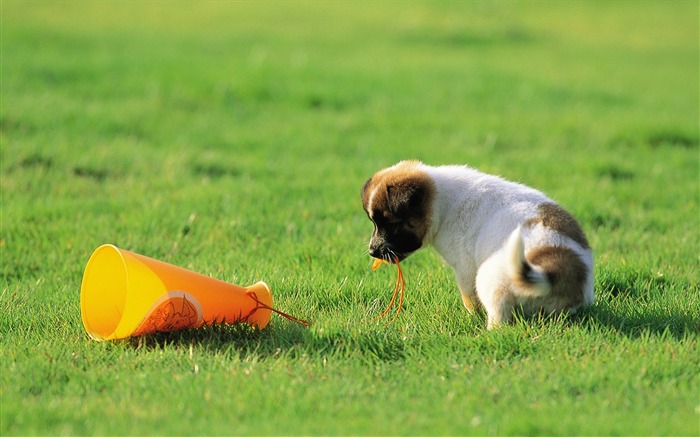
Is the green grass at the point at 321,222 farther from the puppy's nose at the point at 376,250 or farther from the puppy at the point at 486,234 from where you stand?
the puppy's nose at the point at 376,250

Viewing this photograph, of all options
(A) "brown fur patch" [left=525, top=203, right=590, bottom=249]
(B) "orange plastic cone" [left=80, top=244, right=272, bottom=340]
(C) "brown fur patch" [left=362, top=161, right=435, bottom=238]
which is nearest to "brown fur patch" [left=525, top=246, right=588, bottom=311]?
(A) "brown fur patch" [left=525, top=203, right=590, bottom=249]

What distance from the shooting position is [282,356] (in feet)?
16.2

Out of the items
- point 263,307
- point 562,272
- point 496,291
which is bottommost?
point 263,307

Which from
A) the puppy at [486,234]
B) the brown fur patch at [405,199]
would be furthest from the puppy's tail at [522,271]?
the brown fur patch at [405,199]

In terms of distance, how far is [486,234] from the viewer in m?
5.22

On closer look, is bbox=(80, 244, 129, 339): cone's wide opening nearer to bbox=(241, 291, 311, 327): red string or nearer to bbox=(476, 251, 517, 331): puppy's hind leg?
bbox=(241, 291, 311, 327): red string

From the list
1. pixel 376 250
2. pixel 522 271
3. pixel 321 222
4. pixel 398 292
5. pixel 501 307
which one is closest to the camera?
pixel 522 271

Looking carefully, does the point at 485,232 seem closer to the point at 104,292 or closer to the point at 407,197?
the point at 407,197

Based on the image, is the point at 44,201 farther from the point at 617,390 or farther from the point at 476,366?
the point at 617,390

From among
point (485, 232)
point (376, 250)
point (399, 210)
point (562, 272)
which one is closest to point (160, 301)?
point (376, 250)

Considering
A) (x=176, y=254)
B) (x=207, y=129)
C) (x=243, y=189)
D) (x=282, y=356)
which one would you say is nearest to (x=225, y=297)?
(x=282, y=356)

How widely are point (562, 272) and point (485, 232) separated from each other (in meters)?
0.55

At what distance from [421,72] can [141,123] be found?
5.41m

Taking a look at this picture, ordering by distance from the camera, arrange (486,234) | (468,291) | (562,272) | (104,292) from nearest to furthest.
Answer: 1. (562,272)
2. (486,234)
3. (468,291)
4. (104,292)
